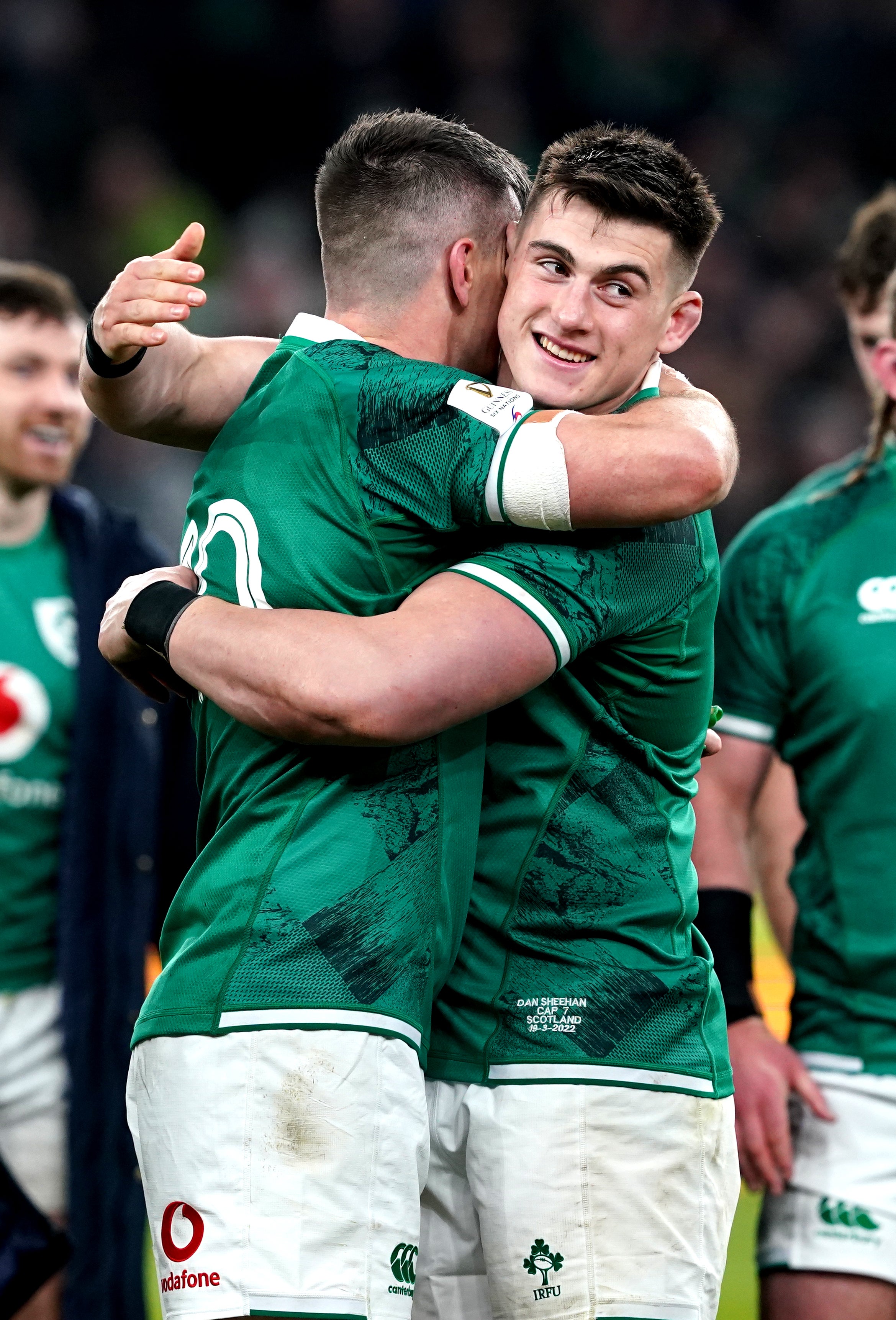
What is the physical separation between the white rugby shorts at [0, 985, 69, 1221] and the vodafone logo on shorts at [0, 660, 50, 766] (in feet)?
2.16

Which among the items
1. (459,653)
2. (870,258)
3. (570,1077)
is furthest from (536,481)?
(870,258)

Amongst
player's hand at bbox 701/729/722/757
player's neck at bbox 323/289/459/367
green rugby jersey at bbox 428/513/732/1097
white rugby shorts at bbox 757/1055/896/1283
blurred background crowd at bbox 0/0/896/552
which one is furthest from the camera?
blurred background crowd at bbox 0/0/896/552

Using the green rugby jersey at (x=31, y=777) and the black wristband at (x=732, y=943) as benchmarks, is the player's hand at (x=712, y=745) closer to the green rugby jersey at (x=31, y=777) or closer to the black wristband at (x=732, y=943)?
the black wristband at (x=732, y=943)

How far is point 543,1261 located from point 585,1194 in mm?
112

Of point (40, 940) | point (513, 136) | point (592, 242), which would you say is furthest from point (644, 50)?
point (592, 242)

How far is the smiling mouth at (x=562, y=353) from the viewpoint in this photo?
2.47 metres

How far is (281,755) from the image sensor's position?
2275mm

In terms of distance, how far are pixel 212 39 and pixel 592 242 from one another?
36.6 ft

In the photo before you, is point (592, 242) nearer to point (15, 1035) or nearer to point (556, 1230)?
point (556, 1230)

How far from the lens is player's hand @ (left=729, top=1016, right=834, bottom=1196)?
3.32 m

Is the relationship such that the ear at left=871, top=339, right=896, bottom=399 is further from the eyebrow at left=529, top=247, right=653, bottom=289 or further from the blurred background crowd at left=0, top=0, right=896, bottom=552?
the blurred background crowd at left=0, top=0, right=896, bottom=552

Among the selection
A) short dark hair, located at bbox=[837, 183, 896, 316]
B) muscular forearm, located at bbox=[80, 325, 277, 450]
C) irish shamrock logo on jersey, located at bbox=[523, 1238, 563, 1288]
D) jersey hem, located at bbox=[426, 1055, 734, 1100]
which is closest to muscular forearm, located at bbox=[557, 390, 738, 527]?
muscular forearm, located at bbox=[80, 325, 277, 450]

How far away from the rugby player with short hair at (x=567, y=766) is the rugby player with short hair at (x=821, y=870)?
90 centimetres

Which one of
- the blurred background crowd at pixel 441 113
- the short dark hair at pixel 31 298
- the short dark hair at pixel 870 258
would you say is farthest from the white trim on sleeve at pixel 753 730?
the blurred background crowd at pixel 441 113
